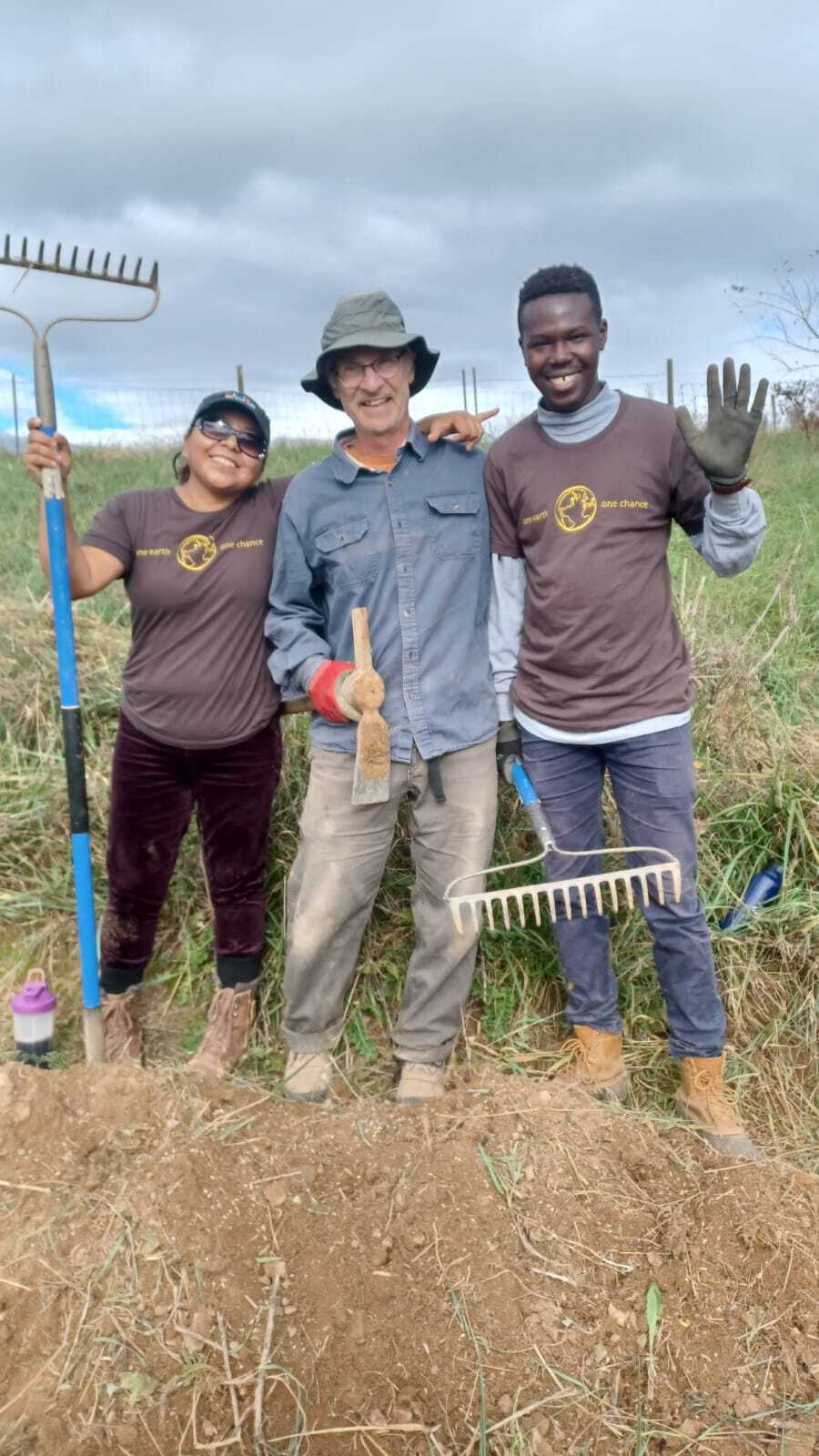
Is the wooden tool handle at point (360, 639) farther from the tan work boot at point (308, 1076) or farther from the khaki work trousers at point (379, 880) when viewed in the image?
the tan work boot at point (308, 1076)

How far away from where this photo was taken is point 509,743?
9.57ft

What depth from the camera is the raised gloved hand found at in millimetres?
2902

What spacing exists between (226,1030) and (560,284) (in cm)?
246

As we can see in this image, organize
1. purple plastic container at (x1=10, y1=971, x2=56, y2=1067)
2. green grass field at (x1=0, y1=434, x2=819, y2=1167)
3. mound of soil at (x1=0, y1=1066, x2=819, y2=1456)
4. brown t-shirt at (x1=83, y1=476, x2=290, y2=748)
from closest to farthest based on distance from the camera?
mound of soil at (x1=0, y1=1066, x2=819, y2=1456) → brown t-shirt at (x1=83, y1=476, x2=290, y2=748) → purple plastic container at (x1=10, y1=971, x2=56, y2=1067) → green grass field at (x1=0, y1=434, x2=819, y2=1167)

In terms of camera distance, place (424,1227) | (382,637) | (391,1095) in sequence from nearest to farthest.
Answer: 1. (424,1227)
2. (382,637)
3. (391,1095)

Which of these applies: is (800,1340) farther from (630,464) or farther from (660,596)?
(630,464)

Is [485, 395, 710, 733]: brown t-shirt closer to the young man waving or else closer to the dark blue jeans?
the young man waving

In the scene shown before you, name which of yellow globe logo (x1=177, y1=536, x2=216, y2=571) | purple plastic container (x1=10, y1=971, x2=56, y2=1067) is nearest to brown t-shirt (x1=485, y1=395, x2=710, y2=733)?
yellow globe logo (x1=177, y1=536, x2=216, y2=571)

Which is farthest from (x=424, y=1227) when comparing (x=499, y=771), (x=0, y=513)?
(x=0, y=513)

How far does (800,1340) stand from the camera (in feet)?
7.17

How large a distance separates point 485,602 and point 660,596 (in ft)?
1.74

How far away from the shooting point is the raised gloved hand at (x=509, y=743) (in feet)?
9.52

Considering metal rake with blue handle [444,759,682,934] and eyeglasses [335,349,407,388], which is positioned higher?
eyeglasses [335,349,407,388]

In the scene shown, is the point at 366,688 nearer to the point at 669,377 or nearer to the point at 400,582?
the point at 400,582
